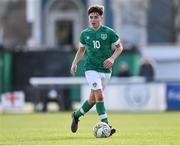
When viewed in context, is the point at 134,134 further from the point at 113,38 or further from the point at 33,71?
the point at 33,71

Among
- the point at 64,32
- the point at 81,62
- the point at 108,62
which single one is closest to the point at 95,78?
the point at 108,62

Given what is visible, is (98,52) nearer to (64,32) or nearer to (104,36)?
(104,36)

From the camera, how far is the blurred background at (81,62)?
30.4 meters

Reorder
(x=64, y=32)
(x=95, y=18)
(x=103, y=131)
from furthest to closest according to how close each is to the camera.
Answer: (x=64, y=32)
(x=95, y=18)
(x=103, y=131)

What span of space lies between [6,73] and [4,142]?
26.9 meters

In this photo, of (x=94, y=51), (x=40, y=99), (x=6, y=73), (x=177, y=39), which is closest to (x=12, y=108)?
(x=40, y=99)

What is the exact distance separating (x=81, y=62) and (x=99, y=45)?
19.2 m

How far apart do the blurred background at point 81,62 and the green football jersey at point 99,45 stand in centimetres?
1568

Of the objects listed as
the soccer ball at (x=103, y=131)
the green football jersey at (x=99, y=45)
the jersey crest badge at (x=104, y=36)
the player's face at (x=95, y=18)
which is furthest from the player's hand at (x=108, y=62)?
the soccer ball at (x=103, y=131)

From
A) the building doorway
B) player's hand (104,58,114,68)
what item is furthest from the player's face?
the building doorway

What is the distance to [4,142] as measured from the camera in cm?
1334

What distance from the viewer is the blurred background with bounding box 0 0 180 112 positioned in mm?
30375

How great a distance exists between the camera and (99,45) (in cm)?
1439

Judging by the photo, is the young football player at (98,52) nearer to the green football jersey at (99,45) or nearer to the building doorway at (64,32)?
the green football jersey at (99,45)
